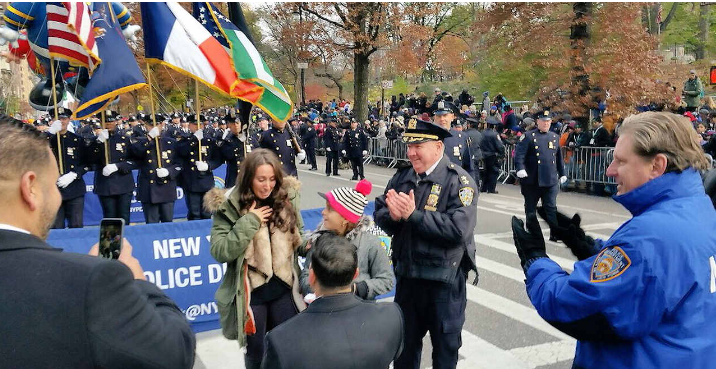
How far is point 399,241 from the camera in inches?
155

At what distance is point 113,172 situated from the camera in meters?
9.45

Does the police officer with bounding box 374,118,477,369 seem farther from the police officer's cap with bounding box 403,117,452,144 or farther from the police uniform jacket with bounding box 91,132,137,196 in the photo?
the police uniform jacket with bounding box 91,132,137,196

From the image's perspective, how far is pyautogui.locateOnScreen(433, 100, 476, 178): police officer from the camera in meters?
9.82

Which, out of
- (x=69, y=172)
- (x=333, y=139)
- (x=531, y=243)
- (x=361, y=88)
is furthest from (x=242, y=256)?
(x=361, y=88)

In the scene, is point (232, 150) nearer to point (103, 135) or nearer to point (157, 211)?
point (157, 211)

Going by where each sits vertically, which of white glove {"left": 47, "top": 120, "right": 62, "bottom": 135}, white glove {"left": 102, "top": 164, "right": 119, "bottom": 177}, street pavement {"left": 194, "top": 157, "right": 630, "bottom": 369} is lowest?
street pavement {"left": 194, "top": 157, "right": 630, "bottom": 369}

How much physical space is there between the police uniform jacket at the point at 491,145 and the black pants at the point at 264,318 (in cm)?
1258

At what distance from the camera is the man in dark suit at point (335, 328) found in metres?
2.36

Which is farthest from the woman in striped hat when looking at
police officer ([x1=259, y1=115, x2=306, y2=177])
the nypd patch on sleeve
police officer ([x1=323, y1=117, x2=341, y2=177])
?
police officer ([x1=323, y1=117, x2=341, y2=177])

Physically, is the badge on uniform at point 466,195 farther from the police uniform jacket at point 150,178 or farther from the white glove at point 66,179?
the police uniform jacket at point 150,178

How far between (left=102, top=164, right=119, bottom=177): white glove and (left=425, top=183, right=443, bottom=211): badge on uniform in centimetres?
700

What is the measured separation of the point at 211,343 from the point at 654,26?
33.0 meters

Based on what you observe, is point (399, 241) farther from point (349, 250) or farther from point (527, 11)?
point (527, 11)

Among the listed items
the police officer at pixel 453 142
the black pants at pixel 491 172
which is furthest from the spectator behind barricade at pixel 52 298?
the black pants at pixel 491 172
